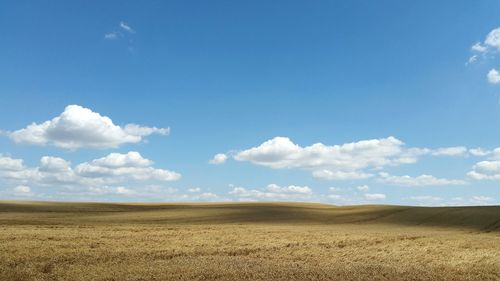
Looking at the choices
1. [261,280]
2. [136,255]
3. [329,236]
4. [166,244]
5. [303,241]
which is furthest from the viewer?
[329,236]

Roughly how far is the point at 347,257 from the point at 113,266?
12743 mm

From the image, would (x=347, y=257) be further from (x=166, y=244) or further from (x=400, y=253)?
(x=166, y=244)

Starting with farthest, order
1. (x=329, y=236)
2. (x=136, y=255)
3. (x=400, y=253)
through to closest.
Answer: (x=329, y=236) < (x=400, y=253) < (x=136, y=255)

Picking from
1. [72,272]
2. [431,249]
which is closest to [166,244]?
[72,272]

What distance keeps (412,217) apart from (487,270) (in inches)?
1894

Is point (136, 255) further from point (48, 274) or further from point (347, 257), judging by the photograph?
point (347, 257)

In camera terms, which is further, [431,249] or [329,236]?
[329,236]

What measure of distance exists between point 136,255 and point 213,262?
469cm

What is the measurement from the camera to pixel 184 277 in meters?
20.2

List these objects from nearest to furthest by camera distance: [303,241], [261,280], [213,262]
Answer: [261,280] < [213,262] < [303,241]

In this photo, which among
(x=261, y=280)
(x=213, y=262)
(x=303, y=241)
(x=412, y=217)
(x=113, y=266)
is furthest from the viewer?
(x=412, y=217)

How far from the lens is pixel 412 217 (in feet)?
230

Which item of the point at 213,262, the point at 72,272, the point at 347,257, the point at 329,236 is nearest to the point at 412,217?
the point at 329,236

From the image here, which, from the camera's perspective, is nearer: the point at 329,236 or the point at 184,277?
the point at 184,277
